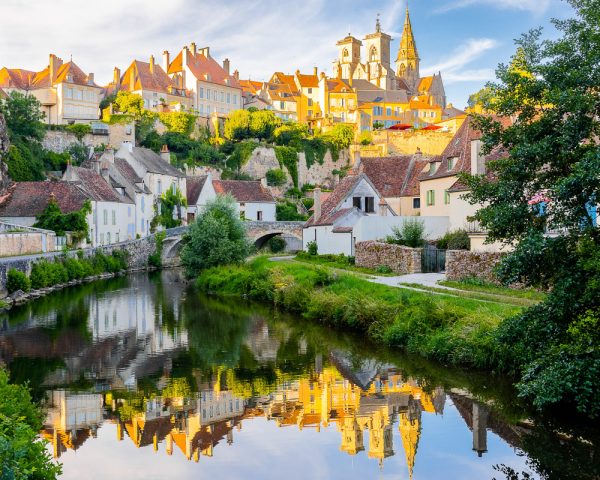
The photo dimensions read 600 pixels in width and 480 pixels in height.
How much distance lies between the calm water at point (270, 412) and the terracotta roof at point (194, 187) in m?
34.5

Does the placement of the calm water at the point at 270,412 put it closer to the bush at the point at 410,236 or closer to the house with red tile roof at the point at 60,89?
the bush at the point at 410,236

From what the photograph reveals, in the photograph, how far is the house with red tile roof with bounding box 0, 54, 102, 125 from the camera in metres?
62.1

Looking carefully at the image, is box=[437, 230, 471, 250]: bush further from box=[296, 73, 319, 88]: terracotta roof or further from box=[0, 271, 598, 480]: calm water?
box=[296, 73, 319, 88]: terracotta roof

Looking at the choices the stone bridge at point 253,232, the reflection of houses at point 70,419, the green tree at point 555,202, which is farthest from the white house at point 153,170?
the green tree at point 555,202

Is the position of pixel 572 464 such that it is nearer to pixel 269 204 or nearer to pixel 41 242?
pixel 41 242

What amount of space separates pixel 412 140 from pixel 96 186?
3835 cm

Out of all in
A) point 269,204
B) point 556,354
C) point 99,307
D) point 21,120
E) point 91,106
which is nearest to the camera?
point 556,354

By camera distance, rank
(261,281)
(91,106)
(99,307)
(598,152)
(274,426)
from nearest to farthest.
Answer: (598,152) < (274,426) < (99,307) < (261,281) < (91,106)

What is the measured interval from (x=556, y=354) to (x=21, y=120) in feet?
156

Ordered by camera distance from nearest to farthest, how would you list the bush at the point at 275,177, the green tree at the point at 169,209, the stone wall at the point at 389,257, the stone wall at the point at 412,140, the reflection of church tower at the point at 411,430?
the reflection of church tower at the point at 411,430, the stone wall at the point at 389,257, the green tree at the point at 169,209, the bush at the point at 275,177, the stone wall at the point at 412,140

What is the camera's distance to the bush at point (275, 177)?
67869 mm

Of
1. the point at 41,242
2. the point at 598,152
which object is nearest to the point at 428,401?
the point at 598,152

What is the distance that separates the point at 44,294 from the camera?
3127 cm

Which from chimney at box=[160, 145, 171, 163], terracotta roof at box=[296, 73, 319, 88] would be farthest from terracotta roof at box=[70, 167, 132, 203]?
terracotta roof at box=[296, 73, 319, 88]
